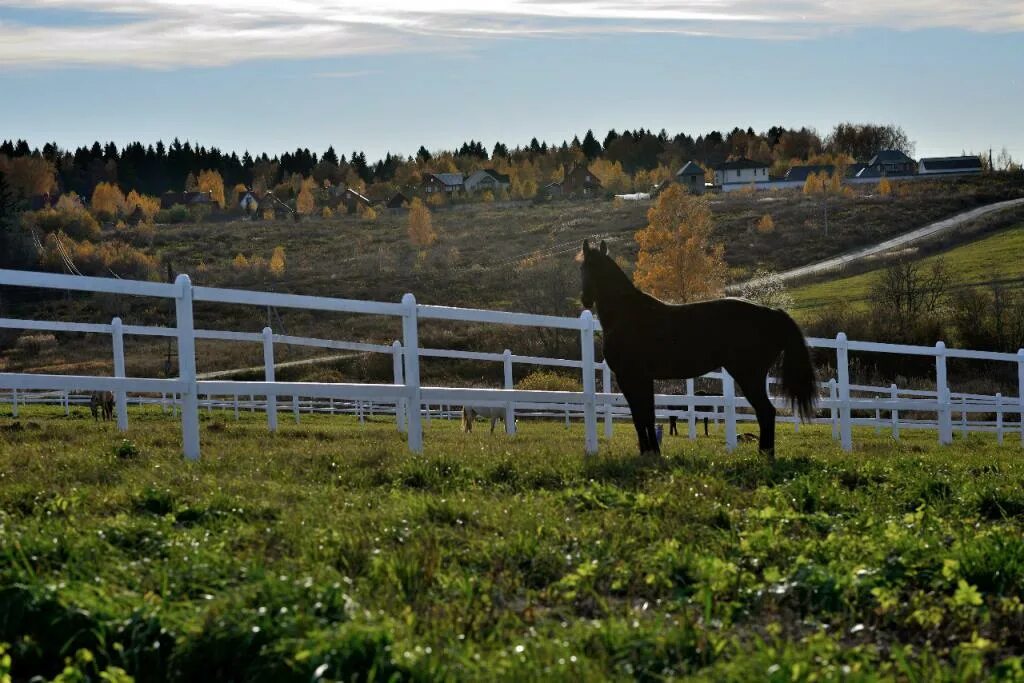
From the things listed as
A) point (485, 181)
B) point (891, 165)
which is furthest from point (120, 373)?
point (485, 181)

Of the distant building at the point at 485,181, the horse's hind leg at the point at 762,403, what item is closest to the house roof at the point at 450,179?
the distant building at the point at 485,181

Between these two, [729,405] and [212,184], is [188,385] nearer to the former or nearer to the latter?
[729,405]

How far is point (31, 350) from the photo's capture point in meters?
55.7

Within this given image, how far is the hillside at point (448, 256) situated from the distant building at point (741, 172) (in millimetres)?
25471

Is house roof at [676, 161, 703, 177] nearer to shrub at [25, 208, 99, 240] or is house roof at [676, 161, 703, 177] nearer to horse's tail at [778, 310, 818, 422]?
shrub at [25, 208, 99, 240]

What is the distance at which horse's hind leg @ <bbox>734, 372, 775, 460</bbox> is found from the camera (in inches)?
453

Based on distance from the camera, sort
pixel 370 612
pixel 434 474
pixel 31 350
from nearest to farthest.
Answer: pixel 370 612 → pixel 434 474 → pixel 31 350

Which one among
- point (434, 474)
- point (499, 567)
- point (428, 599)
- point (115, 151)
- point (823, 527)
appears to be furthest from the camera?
point (115, 151)

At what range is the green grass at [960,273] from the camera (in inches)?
2655

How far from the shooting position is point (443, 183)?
7028 inches

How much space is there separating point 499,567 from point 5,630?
2361 mm

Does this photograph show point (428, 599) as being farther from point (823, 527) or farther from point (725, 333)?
point (725, 333)

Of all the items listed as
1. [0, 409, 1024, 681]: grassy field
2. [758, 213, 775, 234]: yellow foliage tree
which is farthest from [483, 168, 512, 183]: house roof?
[0, 409, 1024, 681]: grassy field

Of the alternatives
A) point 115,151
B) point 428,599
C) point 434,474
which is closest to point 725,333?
point 434,474
